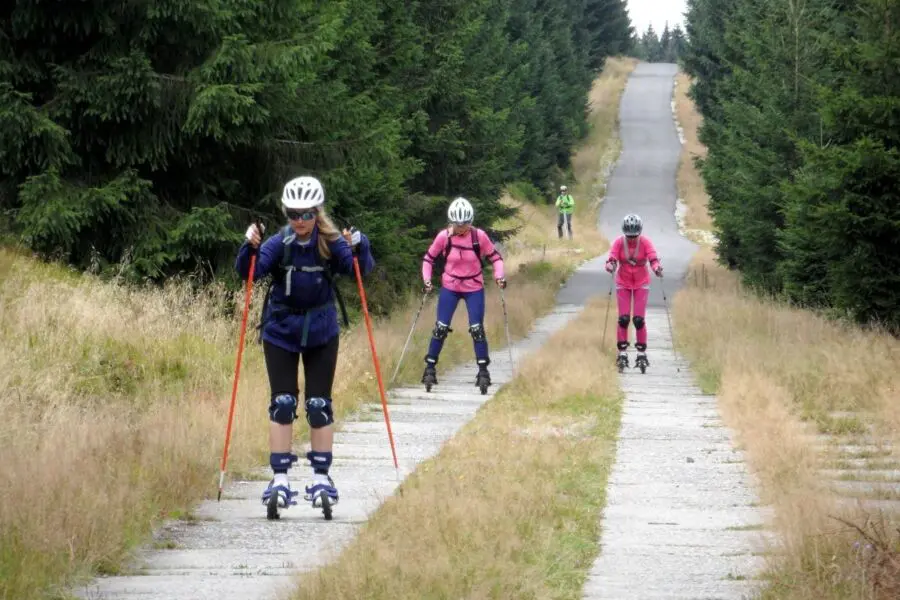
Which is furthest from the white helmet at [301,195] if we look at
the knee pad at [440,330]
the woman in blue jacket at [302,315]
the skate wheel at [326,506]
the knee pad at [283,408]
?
the knee pad at [440,330]

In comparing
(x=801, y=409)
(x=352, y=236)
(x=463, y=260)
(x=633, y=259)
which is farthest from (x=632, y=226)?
(x=352, y=236)

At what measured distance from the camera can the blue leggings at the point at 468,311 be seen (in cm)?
1686

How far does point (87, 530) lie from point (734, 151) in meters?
24.0

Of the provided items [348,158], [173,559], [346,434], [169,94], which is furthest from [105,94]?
[173,559]

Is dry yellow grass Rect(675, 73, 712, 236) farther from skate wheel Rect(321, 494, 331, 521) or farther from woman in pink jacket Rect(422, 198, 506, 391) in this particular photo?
skate wheel Rect(321, 494, 331, 521)

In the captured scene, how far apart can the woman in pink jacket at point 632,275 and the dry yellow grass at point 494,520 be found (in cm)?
519

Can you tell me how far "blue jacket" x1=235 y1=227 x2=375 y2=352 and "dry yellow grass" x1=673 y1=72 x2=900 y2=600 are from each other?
118 inches

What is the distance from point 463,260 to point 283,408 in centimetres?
787

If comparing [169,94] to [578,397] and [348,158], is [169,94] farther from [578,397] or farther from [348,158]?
[578,397]

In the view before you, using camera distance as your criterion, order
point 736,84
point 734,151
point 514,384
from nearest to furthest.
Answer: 1. point 514,384
2. point 734,151
3. point 736,84

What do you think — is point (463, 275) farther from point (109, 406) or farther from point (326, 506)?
point (326, 506)

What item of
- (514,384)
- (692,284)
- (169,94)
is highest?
(169,94)

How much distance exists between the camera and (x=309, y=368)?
914 centimetres

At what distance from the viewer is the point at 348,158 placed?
18.0 m
